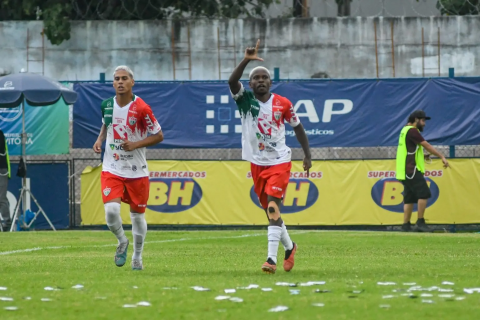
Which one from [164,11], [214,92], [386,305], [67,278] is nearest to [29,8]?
[164,11]

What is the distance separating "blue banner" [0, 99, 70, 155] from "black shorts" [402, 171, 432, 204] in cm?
711

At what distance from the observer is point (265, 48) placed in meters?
25.0

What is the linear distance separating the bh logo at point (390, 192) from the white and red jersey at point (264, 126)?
10.6 meters

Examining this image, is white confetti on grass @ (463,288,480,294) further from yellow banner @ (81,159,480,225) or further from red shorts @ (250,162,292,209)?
yellow banner @ (81,159,480,225)

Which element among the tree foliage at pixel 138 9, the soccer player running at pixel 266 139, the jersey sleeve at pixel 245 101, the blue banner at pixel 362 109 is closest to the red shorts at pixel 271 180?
the soccer player running at pixel 266 139

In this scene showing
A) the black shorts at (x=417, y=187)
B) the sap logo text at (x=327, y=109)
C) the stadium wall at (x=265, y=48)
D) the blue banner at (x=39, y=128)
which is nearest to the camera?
the black shorts at (x=417, y=187)

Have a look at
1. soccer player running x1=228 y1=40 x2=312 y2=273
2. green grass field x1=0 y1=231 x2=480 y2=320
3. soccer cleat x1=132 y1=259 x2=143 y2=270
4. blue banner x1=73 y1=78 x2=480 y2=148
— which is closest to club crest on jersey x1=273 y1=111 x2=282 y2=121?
soccer player running x1=228 y1=40 x2=312 y2=273

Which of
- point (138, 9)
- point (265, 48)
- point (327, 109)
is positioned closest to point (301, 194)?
point (327, 109)

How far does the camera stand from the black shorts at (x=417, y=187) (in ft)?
62.8

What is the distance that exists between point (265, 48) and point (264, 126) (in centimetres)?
1505

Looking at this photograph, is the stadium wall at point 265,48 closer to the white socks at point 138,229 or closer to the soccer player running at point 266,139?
the white socks at point 138,229

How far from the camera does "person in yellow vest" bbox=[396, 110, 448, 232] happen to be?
19.2 metres

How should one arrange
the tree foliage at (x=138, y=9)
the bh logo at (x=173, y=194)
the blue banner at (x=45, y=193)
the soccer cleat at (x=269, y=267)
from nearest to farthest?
1. the soccer cleat at (x=269, y=267)
2. the bh logo at (x=173, y=194)
3. the blue banner at (x=45, y=193)
4. the tree foliage at (x=138, y=9)

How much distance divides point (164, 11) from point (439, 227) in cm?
949
